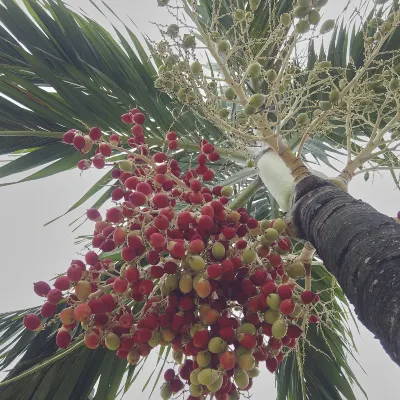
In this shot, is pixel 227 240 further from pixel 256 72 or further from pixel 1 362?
pixel 1 362

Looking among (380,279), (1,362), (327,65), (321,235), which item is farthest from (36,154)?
(380,279)

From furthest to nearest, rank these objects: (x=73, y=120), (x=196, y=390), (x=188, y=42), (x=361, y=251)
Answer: (x=73, y=120) < (x=188, y=42) < (x=196, y=390) < (x=361, y=251)

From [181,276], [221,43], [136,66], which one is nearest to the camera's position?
[181,276]

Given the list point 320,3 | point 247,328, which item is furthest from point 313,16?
point 247,328

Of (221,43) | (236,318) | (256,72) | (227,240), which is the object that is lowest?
(236,318)

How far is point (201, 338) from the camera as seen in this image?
3.89 ft

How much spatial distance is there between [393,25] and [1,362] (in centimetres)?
216

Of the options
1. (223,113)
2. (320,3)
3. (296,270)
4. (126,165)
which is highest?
(320,3)

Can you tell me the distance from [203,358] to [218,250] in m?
A: 0.27

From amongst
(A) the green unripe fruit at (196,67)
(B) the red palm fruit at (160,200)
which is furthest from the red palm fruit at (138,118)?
(B) the red palm fruit at (160,200)

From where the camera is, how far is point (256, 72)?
1543 mm

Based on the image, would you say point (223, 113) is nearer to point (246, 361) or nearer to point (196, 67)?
point (196, 67)

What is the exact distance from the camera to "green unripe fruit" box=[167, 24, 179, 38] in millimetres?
1919

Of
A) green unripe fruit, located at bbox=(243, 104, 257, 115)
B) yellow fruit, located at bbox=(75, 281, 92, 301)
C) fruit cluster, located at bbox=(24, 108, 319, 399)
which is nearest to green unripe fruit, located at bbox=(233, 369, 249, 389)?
fruit cluster, located at bbox=(24, 108, 319, 399)
